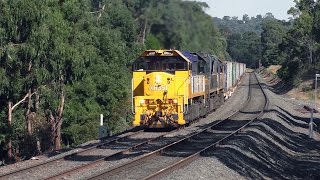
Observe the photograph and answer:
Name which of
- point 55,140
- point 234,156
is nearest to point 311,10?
point 55,140

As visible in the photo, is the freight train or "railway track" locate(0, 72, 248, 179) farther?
the freight train

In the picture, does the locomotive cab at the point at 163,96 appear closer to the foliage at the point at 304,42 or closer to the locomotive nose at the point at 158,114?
the locomotive nose at the point at 158,114

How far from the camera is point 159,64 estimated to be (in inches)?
1086

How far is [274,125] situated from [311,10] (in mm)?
67381

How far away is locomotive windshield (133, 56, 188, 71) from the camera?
27.1 meters

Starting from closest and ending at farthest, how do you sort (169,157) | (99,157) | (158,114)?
(169,157), (99,157), (158,114)

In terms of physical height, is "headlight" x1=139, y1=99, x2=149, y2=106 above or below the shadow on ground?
above

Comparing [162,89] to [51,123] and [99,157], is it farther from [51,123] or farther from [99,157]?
[51,123]

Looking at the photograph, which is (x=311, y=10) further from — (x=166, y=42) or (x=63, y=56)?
(x=166, y=42)

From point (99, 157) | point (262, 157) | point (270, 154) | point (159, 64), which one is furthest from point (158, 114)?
point (99, 157)

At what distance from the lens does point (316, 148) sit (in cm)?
2523

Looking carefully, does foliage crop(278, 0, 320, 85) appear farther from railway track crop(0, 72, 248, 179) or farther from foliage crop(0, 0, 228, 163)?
railway track crop(0, 72, 248, 179)

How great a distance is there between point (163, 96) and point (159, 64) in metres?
1.65

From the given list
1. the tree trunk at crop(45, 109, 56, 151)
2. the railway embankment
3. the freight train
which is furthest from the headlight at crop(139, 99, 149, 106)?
the tree trunk at crop(45, 109, 56, 151)
